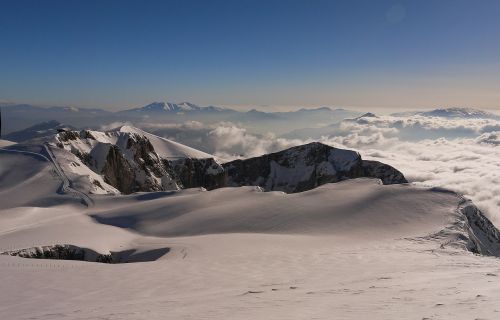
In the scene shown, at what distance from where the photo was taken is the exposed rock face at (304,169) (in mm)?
120375

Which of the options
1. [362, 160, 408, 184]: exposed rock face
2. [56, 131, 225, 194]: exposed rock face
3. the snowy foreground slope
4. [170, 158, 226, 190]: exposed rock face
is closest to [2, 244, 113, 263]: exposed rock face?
the snowy foreground slope

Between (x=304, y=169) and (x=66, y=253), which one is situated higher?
(x=66, y=253)

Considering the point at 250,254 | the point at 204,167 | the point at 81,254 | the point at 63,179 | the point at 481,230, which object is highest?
the point at 63,179

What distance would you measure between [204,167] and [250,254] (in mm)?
98937

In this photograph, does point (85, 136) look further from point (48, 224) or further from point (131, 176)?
point (48, 224)

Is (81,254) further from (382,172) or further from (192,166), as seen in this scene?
(382,172)

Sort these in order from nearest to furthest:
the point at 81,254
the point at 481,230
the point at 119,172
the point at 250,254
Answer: the point at 250,254
the point at 81,254
the point at 481,230
the point at 119,172

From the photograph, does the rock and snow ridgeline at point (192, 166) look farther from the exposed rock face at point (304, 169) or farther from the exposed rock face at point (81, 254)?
the exposed rock face at point (81, 254)

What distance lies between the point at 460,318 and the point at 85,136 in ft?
287

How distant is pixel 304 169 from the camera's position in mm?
132250

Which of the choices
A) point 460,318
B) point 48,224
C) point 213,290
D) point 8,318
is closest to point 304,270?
point 213,290

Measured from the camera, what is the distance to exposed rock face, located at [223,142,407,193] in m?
120

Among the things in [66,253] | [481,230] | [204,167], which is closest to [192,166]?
[204,167]

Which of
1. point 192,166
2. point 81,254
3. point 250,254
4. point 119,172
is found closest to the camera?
point 250,254
